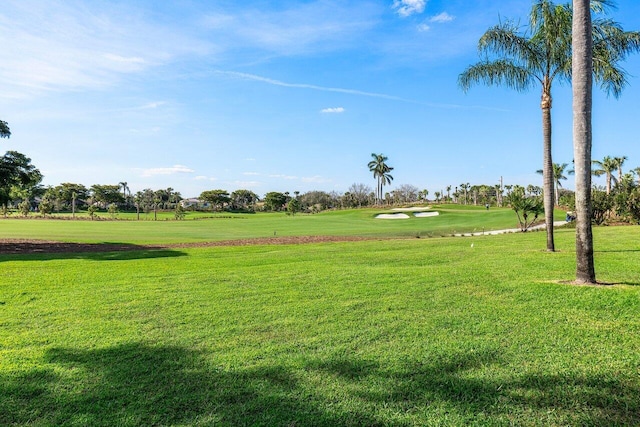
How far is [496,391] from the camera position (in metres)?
3.38

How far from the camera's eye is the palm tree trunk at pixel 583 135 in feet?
22.2

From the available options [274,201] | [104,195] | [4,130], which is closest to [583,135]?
[4,130]

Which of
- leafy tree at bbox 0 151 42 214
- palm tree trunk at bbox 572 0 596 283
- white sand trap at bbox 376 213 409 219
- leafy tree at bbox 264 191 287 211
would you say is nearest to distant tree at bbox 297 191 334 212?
leafy tree at bbox 264 191 287 211

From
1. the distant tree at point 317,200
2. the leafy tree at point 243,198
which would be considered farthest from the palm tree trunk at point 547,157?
the leafy tree at point 243,198

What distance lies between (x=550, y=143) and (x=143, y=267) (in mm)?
13323

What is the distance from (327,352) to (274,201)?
11039 cm

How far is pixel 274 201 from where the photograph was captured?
11362cm

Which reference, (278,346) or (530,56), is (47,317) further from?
(530,56)

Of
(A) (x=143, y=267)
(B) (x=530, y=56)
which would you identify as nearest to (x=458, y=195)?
(B) (x=530, y=56)

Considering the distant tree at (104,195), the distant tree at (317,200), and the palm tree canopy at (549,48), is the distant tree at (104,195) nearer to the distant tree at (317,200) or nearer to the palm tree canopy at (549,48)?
the distant tree at (317,200)

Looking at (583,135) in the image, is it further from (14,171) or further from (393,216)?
(393,216)

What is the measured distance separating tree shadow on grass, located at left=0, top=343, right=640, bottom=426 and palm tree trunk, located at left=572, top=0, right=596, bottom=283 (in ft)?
13.0

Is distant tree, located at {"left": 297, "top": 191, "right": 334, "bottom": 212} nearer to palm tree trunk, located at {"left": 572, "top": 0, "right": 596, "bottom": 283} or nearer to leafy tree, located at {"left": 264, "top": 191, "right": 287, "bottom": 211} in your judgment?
leafy tree, located at {"left": 264, "top": 191, "right": 287, "bottom": 211}

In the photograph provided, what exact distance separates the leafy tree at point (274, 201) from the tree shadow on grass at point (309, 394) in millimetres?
110299
